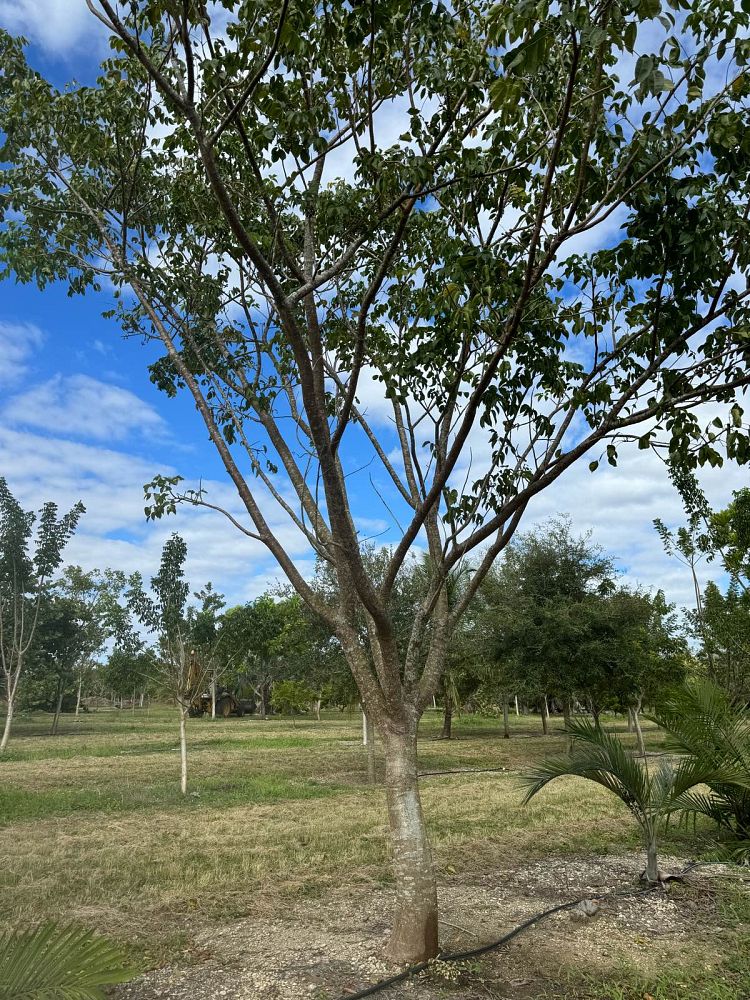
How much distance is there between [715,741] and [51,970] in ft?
22.3

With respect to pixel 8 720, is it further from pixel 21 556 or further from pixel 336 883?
pixel 336 883

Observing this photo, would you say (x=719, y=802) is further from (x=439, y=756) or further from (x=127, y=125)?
(x=439, y=756)

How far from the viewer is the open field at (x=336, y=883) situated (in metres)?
4.63

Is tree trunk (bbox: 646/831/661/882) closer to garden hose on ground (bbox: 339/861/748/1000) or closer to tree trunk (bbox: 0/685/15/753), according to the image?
garden hose on ground (bbox: 339/861/748/1000)

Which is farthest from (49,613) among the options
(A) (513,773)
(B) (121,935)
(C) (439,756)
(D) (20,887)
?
(B) (121,935)

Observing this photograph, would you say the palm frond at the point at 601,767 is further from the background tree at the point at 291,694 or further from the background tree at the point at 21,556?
the background tree at the point at 291,694

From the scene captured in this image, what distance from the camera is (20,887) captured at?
22.3ft

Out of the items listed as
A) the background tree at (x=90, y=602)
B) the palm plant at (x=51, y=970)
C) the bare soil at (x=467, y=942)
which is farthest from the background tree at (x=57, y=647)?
the palm plant at (x=51, y=970)

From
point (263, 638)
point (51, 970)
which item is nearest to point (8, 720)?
point (263, 638)

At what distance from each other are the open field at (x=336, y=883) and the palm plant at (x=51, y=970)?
2.42 m

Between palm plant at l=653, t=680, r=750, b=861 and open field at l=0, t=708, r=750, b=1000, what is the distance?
72cm

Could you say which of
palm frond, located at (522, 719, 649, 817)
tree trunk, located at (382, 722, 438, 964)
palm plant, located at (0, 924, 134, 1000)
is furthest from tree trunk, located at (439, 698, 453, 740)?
palm plant, located at (0, 924, 134, 1000)

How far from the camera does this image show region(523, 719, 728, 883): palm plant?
631 cm

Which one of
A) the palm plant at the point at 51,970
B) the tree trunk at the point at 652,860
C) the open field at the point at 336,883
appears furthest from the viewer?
the tree trunk at the point at 652,860
